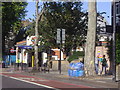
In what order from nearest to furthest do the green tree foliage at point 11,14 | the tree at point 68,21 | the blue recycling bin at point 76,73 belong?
the blue recycling bin at point 76,73
the tree at point 68,21
the green tree foliage at point 11,14

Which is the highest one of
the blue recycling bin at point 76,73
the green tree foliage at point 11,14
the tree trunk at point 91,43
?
the green tree foliage at point 11,14

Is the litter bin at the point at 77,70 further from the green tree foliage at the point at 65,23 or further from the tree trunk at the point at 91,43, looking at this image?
the green tree foliage at the point at 65,23

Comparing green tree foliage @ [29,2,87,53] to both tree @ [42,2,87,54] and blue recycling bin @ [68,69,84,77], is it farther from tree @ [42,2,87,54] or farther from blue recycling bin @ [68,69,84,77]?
blue recycling bin @ [68,69,84,77]

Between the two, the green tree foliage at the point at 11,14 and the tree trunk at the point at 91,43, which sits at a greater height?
the green tree foliage at the point at 11,14

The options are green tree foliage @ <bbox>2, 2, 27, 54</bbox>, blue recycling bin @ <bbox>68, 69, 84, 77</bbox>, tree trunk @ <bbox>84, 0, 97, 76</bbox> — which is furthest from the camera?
green tree foliage @ <bbox>2, 2, 27, 54</bbox>

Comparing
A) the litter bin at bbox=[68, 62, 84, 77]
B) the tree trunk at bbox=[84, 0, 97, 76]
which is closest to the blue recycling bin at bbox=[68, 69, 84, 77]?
the litter bin at bbox=[68, 62, 84, 77]

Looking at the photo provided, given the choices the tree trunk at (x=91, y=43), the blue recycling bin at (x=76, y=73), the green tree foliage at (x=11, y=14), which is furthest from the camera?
the green tree foliage at (x=11, y=14)

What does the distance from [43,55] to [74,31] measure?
1411 cm

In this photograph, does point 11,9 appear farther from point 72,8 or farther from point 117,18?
point 117,18

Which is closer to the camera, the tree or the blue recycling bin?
the blue recycling bin

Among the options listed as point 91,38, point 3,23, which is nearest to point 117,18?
point 91,38

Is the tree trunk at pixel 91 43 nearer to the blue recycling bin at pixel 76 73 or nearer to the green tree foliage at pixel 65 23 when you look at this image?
the blue recycling bin at pixel 76 73

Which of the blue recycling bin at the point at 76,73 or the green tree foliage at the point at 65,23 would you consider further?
the green tree foliage at the point at 65,23

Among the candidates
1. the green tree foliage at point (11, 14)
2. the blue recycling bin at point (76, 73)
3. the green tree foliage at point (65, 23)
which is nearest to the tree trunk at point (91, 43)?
the blue recycling bin at point (76, 73)
